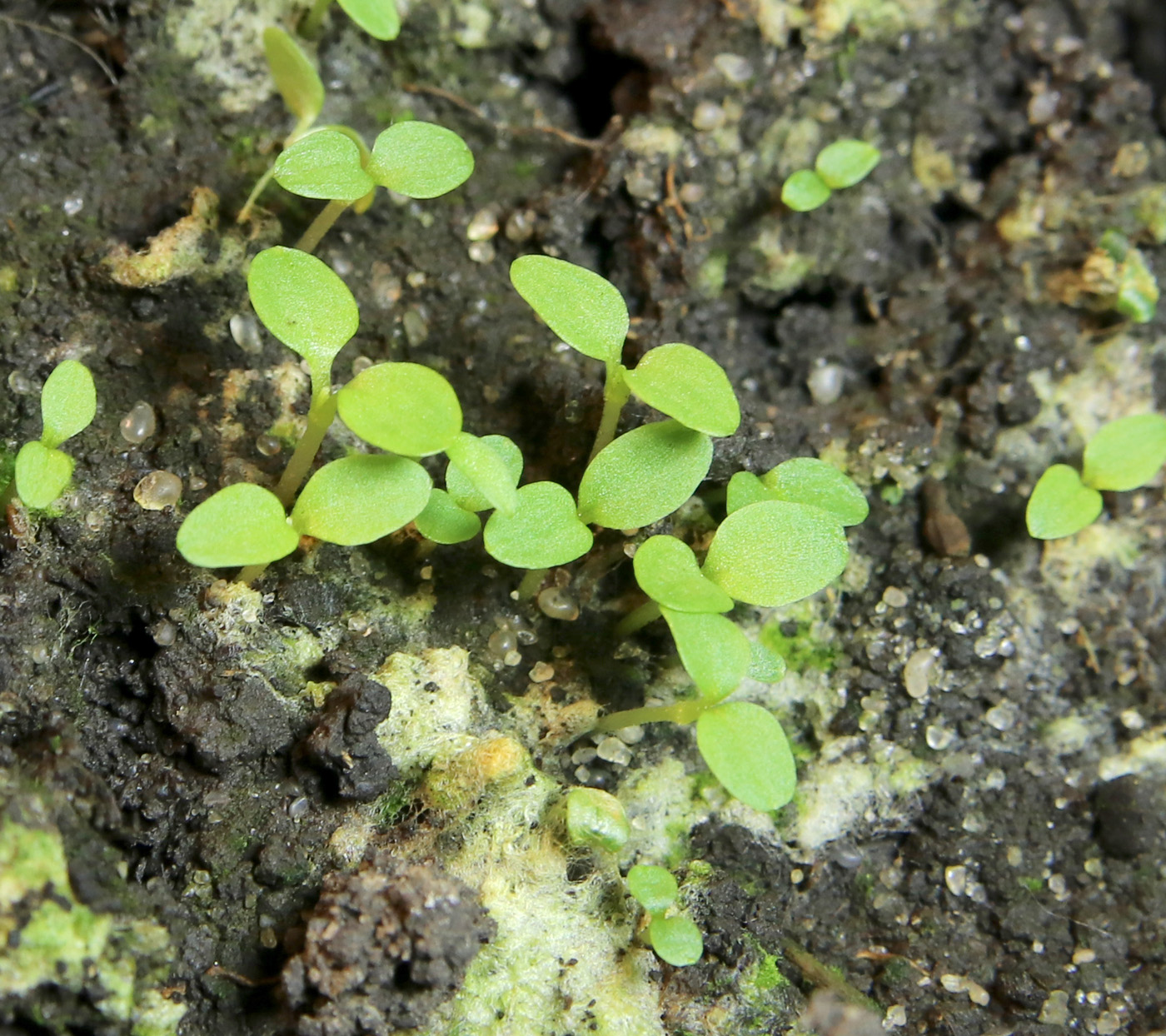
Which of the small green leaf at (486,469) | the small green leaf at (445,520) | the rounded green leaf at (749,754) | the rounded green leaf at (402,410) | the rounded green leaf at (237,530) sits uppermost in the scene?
the rounded green leaf at (402,410)

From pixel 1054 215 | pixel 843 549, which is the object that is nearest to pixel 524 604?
pixel 843 549

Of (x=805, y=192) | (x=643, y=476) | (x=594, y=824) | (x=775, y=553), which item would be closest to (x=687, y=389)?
(x=643, y=476)

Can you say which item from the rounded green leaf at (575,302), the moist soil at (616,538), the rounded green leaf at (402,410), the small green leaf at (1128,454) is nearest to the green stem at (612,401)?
the rounded green leaf at (575,302)

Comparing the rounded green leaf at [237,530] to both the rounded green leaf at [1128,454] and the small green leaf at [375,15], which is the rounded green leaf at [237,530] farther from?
the rounded green leaf at [1128,454]

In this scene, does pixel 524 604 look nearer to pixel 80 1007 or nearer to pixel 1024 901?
pixel 80 1007

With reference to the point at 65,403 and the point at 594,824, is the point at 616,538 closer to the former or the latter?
the point at 594,824
